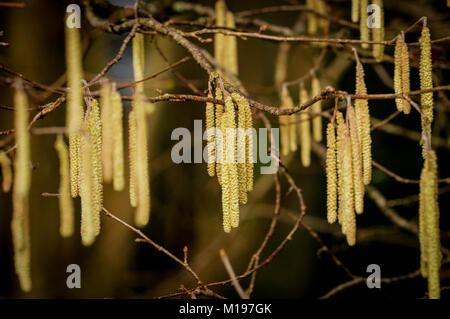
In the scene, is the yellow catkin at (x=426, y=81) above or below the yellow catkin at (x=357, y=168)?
above

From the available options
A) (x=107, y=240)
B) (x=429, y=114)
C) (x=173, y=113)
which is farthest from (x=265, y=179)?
(x=429, y=114)

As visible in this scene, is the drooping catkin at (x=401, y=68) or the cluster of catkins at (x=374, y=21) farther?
the cluster of catkins at (x=374, y=21)

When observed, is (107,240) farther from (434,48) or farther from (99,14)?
(434,48)

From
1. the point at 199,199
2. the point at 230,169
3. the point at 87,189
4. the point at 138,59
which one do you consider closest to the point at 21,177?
the point at 87,189

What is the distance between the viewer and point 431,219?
0.71 meters

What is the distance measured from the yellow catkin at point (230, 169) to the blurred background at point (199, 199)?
107 centimetres

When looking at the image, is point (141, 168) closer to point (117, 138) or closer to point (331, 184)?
point (117, 138)

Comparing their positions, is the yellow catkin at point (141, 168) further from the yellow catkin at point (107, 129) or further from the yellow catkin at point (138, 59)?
the yellow catkin at point (138, 59)

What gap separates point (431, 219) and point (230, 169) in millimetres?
409

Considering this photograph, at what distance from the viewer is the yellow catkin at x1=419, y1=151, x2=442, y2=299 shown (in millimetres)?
710

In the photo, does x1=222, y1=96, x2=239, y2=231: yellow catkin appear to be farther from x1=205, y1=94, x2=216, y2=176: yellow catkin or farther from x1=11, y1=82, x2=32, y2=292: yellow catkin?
x1=11, y1=82, x2=32, y2=292: yellow catkin

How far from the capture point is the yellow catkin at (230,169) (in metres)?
0.78

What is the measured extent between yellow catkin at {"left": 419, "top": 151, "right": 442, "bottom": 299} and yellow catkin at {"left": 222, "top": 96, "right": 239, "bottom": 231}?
375 mm

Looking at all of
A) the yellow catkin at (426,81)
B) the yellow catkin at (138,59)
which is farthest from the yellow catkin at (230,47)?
the yellow catkin at (426,81)
